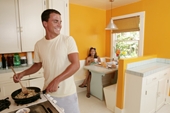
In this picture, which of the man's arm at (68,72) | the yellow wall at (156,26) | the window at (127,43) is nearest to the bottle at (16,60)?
the man's arm at (68,72)

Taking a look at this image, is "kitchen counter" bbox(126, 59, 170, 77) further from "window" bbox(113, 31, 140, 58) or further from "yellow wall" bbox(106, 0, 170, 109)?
"window" bbox(113, 31, 140, 58)

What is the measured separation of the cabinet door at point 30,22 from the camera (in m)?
2.24

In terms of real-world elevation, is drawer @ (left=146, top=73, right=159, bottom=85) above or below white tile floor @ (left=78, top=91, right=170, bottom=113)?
above

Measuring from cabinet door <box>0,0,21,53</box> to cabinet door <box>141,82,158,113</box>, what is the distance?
2.42 meters

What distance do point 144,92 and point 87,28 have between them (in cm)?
227

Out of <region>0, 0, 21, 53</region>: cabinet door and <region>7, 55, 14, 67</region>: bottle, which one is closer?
<region>0, 0, 21, 53</region>: cabinet door

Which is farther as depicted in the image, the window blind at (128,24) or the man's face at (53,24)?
the window blind at (128,24)

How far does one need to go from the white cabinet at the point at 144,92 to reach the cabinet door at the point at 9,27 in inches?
83.4

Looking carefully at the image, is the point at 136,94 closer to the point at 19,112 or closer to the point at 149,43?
the point at 149,43

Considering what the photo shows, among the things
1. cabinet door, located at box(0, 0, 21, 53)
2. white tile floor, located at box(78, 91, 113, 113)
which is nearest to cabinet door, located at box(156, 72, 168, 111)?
white tile floor, located at box(78, 91, 113, 113)

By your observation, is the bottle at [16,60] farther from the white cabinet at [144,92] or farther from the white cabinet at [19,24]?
the white cabinet at [144,92]

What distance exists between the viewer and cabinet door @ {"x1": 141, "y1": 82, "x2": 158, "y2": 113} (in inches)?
77.1

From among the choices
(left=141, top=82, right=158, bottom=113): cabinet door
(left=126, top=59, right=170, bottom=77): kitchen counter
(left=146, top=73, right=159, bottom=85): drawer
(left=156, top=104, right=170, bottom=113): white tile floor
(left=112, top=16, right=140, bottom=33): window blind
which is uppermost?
(left=112, top=16, right=140, bottom=33): window blind

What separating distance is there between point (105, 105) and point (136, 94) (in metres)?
0.86
